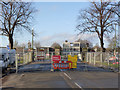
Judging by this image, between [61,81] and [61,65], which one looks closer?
[61,81]

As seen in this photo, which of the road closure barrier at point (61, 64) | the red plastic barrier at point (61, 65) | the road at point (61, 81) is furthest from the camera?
the red plastic barrier at point (61, 65)

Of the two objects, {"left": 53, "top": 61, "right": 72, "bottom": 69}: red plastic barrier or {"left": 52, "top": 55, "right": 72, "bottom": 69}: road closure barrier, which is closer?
{"left": 52, "top": 55, "right": 72, "bottom": 69}: road closure barrier

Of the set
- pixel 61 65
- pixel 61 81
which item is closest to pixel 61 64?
pixel 61 65

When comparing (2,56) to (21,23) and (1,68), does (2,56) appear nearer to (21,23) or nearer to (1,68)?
(1,68)

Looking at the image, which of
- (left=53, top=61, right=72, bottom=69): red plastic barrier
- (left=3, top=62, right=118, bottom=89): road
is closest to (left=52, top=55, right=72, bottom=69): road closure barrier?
(left=53, top=61, right=72, bottom=69): red plastic barrier

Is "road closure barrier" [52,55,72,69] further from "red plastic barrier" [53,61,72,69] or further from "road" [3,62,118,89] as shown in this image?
"road" [3,62,118,89]

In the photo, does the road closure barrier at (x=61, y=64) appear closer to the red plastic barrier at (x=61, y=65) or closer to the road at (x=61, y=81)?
the red plastic barrier at (x=61, y=65)

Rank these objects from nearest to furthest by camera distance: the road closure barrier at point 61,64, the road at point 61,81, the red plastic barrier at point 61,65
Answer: the road at point 61,81 < the road closure barrier at point 61,64 < the red plastic barrier at point 61,65

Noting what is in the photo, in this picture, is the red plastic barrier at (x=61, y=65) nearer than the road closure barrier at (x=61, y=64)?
No

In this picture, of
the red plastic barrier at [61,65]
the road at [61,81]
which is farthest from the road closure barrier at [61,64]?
the road at [61,81]

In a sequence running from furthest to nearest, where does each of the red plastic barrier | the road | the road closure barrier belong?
1. the red plastic barrier
2. the road closure barrier
3. the road

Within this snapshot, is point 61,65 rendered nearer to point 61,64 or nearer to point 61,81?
point 61,64

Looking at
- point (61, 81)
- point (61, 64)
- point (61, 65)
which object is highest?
point (61, 64)

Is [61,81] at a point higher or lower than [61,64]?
lower
